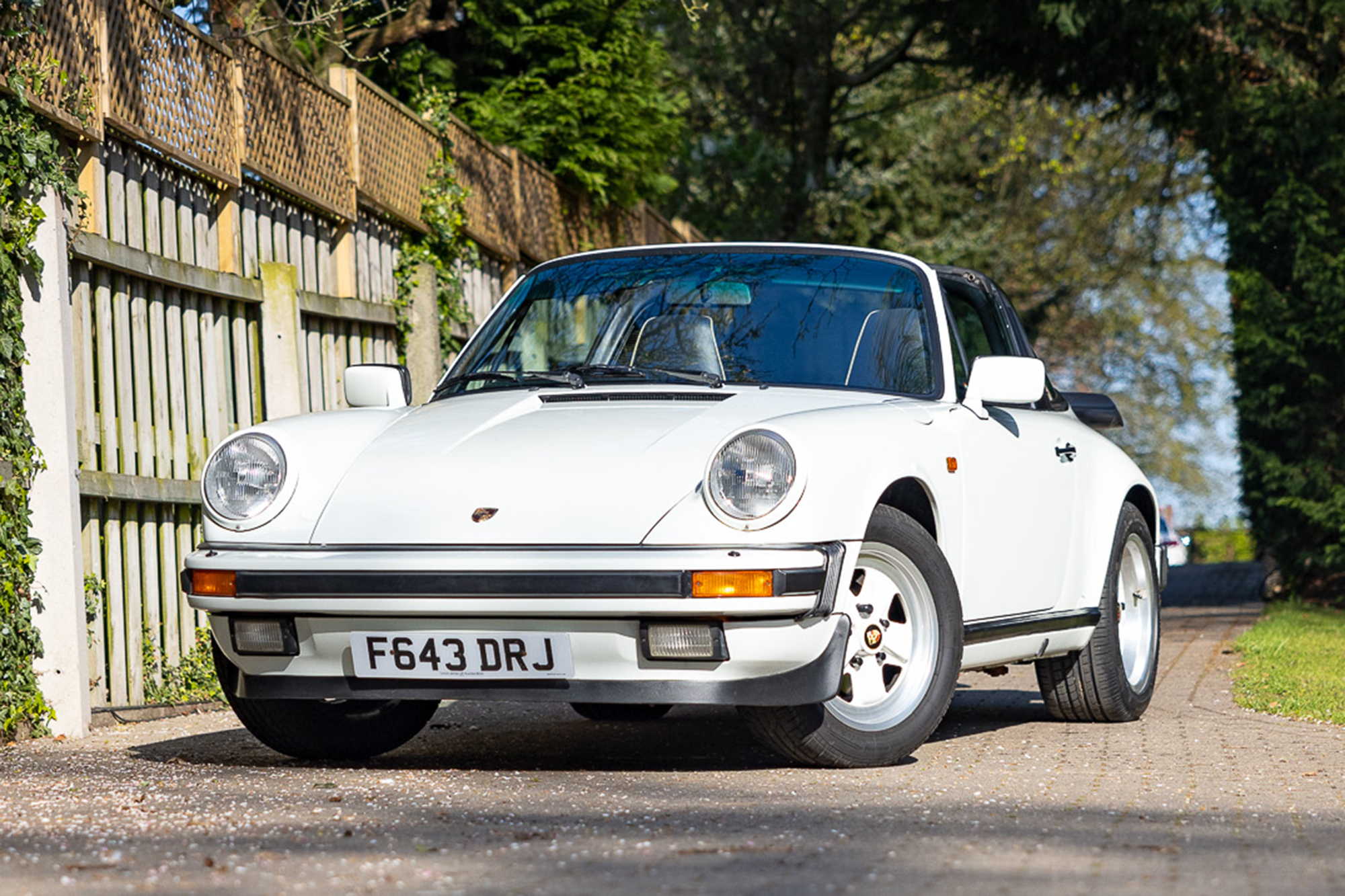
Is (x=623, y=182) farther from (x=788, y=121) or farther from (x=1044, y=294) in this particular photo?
(x=1044, y=294)

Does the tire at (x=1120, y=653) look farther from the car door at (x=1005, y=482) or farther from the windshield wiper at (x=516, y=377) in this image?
the windshield wiper at (x=516, y=377)

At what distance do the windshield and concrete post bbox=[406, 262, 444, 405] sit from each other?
3.81 m

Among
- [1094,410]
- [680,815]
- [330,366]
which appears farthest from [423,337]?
[680,815]

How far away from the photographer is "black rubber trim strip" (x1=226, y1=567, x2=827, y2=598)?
4602 mm

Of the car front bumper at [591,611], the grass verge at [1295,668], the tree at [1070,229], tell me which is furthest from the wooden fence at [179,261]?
the tree at [1070,229]

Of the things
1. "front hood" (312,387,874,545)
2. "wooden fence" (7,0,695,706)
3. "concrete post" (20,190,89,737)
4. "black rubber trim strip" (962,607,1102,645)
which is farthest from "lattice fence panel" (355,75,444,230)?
"black rubber trim strip" (962,607,1102,645)

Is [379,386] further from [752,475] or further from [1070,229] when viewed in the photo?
[1070,229]

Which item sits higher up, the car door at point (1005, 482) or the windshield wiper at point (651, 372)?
the windshield wiper at point (651, 372)

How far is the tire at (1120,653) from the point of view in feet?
22.0

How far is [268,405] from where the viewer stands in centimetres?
830

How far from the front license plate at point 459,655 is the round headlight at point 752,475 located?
56 cm

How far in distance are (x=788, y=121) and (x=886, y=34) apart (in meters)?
5.27

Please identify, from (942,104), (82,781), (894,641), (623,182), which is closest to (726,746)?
(894,641)

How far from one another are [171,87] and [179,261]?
791mm
